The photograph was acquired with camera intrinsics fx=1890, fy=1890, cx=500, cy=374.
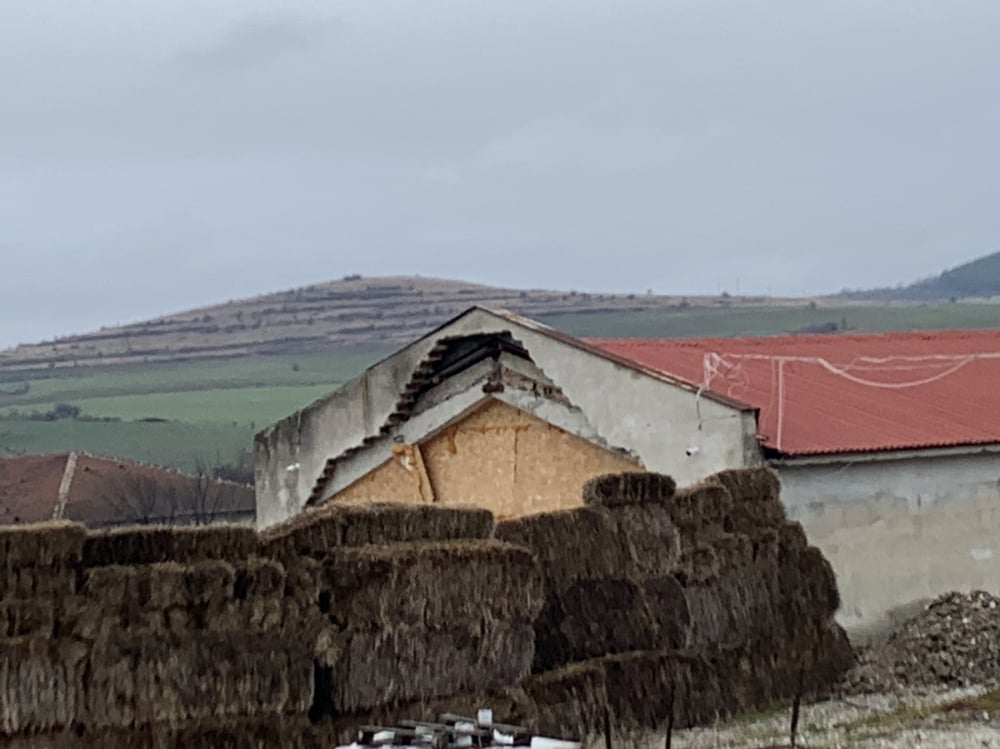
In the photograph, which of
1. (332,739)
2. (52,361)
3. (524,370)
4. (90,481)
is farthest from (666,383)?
(52,361)

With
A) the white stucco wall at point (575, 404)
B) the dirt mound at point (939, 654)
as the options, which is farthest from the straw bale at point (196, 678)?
the white stucco wall at point (575, 404)

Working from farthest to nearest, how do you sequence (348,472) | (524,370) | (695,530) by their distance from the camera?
(348,472) < (524,370) < (695,530)

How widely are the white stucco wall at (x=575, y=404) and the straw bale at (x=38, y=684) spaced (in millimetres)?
9830

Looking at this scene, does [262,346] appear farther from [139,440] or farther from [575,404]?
[575,404]

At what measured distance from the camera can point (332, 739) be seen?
1655cm

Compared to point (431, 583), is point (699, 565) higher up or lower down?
lower down

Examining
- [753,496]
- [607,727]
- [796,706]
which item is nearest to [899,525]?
[753,496]

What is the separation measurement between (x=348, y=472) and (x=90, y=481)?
15948 millimetres

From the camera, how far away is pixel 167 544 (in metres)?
16.4

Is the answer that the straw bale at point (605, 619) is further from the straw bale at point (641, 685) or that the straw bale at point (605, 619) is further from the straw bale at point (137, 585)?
the straw bale at point (137, 585)

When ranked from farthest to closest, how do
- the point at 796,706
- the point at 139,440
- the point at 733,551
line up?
the point at 139,440 → the point at 733,551 → the point at 796,706

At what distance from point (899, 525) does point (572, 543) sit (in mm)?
7136

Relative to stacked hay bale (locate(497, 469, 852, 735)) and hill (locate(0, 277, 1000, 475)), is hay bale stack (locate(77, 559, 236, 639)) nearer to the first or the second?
stacked hay bale (locate(497, 469, 852, 735))

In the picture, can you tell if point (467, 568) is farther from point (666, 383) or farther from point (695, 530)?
point (666, 383)
